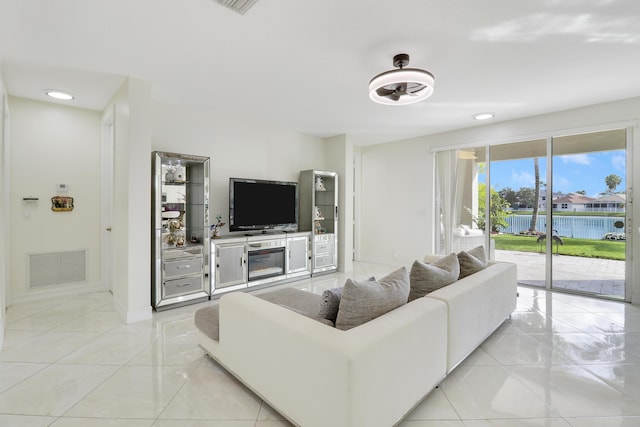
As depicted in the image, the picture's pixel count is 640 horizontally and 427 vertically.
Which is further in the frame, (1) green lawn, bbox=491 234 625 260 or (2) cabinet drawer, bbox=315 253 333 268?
(2) cabinet drawer, bbox=315 253 333 268

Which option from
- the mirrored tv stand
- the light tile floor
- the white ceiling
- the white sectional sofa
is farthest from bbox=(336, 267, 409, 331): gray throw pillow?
the mirrored tv stand

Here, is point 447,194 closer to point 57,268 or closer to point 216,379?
point 216,379

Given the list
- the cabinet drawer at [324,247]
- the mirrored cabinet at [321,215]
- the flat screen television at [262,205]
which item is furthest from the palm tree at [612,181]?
the flat screen television at [262,205]

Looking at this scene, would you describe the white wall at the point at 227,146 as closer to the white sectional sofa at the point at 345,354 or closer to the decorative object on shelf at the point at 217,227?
the decorative object on shelf at the point at 217,227

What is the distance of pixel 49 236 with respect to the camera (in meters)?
3.88

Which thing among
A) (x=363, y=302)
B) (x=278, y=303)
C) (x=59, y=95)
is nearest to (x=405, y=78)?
(x=363, y=302)

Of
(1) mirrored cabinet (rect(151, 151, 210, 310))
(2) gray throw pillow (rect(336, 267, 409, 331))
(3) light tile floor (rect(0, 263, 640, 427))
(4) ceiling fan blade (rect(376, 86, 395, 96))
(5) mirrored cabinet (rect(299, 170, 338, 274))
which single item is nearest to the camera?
(2) gray throw pillow (rect(336, 267, 409, 331))

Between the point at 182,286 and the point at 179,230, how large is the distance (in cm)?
68

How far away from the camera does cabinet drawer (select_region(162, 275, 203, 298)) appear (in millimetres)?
3488

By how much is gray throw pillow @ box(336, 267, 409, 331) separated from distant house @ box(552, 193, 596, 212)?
3.90 m

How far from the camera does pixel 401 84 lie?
270cm

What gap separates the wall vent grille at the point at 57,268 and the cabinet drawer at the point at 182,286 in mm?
1587

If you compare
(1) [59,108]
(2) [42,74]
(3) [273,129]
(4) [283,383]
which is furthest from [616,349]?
(1) [59,108]

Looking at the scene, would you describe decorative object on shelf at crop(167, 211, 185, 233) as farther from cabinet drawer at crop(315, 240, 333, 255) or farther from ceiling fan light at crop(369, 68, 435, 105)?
ceiling fan light at crop(369, 68, 435, 105)
